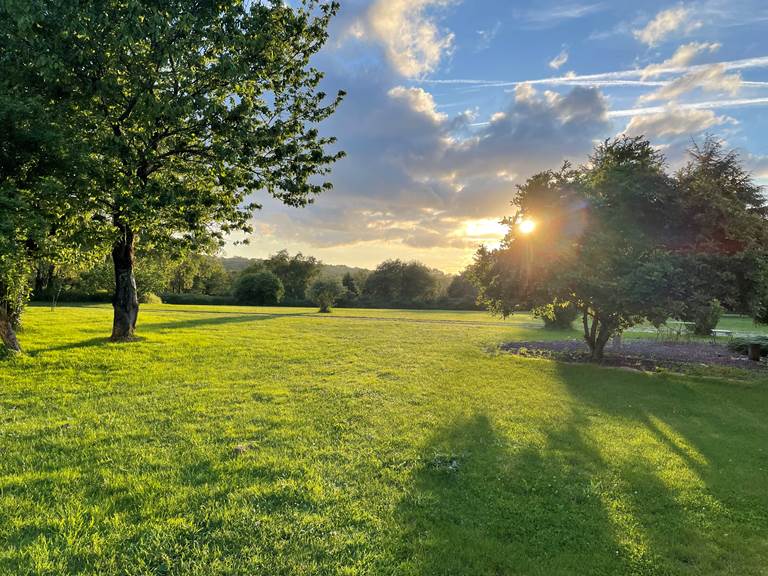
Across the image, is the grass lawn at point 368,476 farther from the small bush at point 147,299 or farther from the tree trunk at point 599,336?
the small bush at point 147,299

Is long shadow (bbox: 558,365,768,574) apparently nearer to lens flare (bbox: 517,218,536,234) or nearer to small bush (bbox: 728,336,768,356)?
lens flare (bbox: 517,218,536,234)

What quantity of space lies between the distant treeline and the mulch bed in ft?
83.1

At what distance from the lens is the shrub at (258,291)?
68.0 m

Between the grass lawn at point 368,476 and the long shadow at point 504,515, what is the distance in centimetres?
2

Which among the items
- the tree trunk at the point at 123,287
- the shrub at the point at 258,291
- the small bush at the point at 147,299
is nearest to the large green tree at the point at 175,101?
the tree trunk at the point at 123,287

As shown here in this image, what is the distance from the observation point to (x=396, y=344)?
58.6ft

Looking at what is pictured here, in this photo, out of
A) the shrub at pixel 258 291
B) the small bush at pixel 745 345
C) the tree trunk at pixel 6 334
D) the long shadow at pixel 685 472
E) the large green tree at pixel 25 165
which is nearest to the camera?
the long shadow at pixel 685 472

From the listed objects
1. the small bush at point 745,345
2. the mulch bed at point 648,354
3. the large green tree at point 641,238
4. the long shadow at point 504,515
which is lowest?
the long shadow at point 504,515

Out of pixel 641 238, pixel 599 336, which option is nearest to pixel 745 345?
pixel 599 336

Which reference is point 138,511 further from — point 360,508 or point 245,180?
point 245,180

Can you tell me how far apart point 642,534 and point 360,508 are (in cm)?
298

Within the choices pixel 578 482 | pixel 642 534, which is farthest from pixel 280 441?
pixel 642 534

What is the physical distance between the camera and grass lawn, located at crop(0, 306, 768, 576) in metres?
3.56

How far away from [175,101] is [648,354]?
19.1 meters
